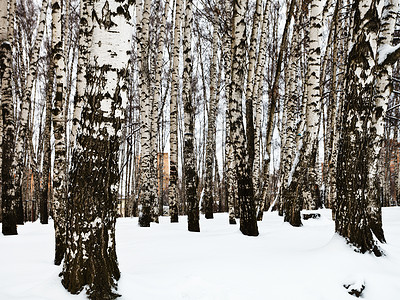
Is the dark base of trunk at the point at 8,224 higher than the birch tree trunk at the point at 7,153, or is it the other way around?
the birch tree trunk at the point at 7,153

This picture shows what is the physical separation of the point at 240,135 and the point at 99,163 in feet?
11.1

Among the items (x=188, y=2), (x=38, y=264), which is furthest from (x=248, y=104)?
(x=38, y=264)

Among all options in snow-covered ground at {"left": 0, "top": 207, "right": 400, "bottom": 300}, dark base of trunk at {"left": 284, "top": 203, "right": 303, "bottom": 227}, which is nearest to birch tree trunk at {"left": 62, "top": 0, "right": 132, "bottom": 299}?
snow-covered ground at {"left": 0, "top": 207, "right": 400, "bottom": 300}

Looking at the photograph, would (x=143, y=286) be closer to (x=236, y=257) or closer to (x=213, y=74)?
(x=236, y=257)

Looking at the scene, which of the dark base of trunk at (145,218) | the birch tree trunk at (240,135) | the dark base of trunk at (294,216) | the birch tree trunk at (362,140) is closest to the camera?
the birch tree trunk at (362,140)

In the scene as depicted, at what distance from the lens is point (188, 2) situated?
6777 millimetres

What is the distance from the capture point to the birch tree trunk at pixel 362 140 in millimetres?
3439

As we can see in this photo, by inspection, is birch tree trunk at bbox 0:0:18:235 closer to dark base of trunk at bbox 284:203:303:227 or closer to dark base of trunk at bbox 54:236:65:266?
dark base of trunk at bbox 54:236:65:266

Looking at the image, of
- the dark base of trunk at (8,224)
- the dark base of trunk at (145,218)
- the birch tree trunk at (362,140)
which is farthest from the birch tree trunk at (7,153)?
the birch tree trunk at (362,140)

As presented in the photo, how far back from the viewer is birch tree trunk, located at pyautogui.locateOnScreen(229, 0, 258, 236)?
5246 mm

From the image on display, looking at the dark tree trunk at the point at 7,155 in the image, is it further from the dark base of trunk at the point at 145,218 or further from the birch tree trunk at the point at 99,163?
the birch tree trunk at the point at 99,163

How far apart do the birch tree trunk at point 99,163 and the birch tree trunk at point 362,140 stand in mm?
2801

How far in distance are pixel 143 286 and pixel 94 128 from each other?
1496mm

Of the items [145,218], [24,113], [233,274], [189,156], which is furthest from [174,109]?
[233,274]
